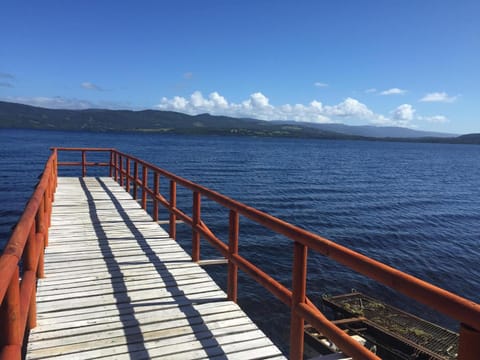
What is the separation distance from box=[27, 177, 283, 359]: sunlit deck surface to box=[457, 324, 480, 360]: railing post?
6.86ft

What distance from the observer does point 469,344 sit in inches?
66.7

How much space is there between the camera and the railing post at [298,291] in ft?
10.1

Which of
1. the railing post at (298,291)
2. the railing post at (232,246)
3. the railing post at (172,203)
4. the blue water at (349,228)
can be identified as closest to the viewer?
the railing post at (298,291)

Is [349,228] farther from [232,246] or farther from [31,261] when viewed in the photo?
[31,261]

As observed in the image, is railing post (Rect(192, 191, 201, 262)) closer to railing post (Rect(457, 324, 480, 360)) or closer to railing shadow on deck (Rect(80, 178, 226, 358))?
railing shadow on deck (Rect(80, 178, 226, 358))

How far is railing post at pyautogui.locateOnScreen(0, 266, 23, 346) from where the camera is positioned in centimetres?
235

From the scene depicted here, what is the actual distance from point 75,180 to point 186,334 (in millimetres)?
12776

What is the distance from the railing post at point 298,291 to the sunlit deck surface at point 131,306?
1.34 feet

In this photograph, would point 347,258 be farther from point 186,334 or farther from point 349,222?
point 349,222

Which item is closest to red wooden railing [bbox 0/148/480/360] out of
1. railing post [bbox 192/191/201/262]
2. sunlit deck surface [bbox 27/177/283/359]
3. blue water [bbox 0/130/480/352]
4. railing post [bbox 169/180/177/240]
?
sunlit deck surface [bbox 27/177/283/359]

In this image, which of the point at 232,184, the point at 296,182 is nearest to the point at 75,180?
the point at 232,184

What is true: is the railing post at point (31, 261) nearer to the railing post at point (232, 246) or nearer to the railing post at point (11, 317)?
the railing post at point (11, 317)

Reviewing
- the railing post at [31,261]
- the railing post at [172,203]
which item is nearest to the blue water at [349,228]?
the railing post at [172,203]

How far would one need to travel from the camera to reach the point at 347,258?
8.17 ft
